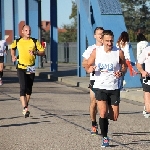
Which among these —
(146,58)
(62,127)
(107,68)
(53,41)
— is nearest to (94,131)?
(62,127)

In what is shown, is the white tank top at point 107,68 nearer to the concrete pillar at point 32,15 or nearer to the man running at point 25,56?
the man running at point 25,56

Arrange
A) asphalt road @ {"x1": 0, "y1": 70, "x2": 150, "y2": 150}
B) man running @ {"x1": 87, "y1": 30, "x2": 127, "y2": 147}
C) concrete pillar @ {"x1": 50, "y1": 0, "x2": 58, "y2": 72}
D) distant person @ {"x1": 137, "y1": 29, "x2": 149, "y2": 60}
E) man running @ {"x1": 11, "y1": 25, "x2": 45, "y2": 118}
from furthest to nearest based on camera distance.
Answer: concrete pillar @ {"x1": 50, "y1": 0, "x2": 58, "y2": 72}, distant person @ {"x1": 137, "y1": 29, "x2": 149, "y2": 60}, man running @ {"x1": 11, "y1": 25, "x2": 45, "y2": 118}, asphalt road @ {"x1": 0, "y1": 70, "x2": 150, "y2": 150}, man running @ {"x1": 87, "y1": 30, "x2": 127, "y2": 147}

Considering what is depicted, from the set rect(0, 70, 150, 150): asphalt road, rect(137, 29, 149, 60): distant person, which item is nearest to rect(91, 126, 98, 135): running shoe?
rect(0, 70, 150, 150): asphalt road

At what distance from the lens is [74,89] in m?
22.7

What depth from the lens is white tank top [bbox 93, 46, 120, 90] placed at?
31.1 feet

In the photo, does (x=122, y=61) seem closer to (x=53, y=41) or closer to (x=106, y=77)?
(x=106, y=77)

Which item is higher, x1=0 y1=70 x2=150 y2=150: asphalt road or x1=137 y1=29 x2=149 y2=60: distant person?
x1=137 y1=29 x2=149 y2=60: distant person

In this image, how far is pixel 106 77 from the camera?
374 inches

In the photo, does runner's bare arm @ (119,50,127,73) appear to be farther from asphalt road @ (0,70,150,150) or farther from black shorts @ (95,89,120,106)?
asphalt road @ (0,70,150,150)

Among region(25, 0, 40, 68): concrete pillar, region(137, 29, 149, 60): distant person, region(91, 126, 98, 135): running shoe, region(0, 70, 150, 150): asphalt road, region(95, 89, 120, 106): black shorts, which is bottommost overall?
region(0, 70, 150, 150): asphalt road

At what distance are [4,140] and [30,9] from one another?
2911 centimetres

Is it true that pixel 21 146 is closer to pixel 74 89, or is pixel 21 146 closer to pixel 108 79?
pixel 108 79

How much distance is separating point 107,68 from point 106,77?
0.45 ft

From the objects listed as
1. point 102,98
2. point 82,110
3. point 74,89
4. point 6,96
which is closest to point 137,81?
point 74,89
